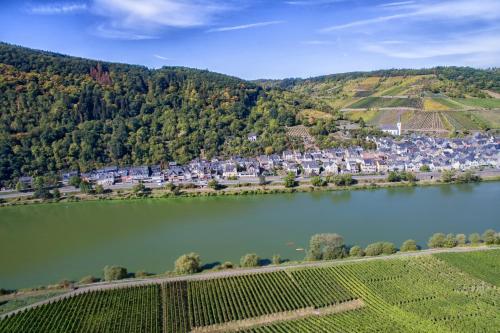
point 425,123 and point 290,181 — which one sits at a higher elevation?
point 425,123

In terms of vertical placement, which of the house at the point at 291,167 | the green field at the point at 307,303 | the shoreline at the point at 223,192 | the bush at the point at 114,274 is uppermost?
the house at the point at 291,167

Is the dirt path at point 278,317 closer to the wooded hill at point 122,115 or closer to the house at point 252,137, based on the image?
the wooded hill at point 122,115

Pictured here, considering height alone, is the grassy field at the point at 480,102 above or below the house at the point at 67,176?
above

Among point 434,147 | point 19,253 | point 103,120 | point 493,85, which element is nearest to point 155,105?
point 103,120

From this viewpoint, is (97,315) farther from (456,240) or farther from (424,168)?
(424,168)

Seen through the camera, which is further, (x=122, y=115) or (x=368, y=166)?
(x=122, y=115)

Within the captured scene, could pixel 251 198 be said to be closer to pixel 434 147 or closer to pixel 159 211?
pixel 159 211

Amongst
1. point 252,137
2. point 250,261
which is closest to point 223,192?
point 252,137

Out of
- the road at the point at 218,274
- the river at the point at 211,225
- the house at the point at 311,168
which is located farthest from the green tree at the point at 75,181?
the house at the point at 311,168
